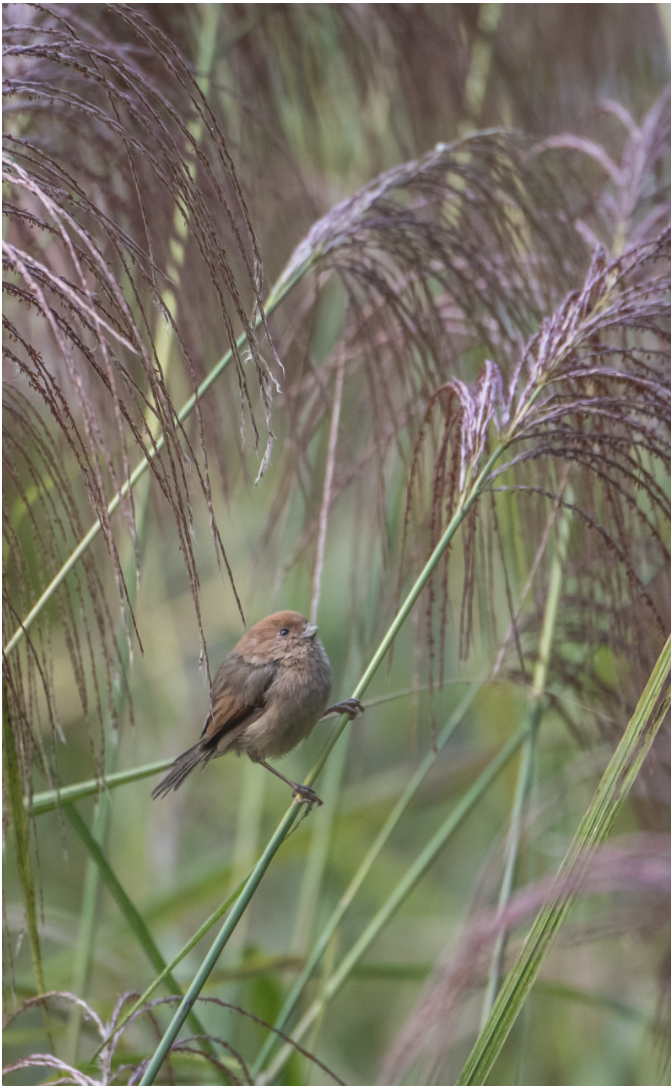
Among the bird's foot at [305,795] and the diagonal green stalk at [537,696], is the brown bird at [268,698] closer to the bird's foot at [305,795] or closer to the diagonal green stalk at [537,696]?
the bird's foot at [305,795]

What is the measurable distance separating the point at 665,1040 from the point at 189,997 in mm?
508

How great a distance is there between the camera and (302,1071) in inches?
45.6

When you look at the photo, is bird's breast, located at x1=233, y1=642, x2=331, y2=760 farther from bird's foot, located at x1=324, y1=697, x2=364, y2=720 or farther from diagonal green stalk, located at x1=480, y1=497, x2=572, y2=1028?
diagonal green stalk, located at x1=480, y1=497, x2=572, y2=1028

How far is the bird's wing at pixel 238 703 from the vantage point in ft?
2.89

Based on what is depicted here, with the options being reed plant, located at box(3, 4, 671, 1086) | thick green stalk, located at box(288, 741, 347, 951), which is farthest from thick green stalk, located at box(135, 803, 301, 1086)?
thick green stalk, located at box(288, 741, 347, 951)

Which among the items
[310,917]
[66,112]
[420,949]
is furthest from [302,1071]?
[66,112]

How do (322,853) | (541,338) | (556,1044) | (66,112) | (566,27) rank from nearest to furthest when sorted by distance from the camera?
(541,338) < (66,112) < (322,853) < (556,1044) < (566,27)

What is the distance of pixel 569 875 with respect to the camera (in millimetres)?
671

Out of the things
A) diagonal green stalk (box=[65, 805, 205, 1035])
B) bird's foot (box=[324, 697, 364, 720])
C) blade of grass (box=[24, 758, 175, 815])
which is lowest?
diagonal green stalk (box=[65, 805, 205, 1035])

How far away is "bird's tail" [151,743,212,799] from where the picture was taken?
877mm

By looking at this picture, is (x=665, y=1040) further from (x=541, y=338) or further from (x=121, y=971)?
(x=121, y=971)

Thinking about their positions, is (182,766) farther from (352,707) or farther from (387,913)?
(387,913)

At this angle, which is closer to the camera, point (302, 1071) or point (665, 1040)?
point (665, 1040)

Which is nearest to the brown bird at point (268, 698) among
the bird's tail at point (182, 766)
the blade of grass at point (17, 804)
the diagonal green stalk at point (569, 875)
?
the bird's tail at point (182, 766)
